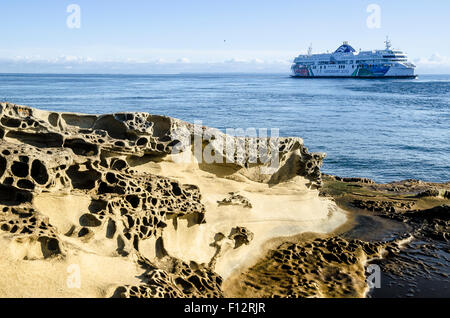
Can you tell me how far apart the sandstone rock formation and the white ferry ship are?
92447 mm

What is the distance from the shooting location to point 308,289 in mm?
8766

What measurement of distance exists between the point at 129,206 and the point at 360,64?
324ft

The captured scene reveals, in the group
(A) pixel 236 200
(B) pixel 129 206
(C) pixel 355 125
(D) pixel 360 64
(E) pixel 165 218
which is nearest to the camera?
(B) pixel 129 206

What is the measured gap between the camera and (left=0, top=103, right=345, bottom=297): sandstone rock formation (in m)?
7.04

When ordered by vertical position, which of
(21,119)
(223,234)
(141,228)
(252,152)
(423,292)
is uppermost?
A: (21,119)

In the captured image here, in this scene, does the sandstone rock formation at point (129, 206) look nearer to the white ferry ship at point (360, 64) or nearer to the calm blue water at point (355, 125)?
the calm blue water at point (355, 125)

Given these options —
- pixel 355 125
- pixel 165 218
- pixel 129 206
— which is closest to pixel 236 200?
pixel 165 218

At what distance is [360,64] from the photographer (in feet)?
325

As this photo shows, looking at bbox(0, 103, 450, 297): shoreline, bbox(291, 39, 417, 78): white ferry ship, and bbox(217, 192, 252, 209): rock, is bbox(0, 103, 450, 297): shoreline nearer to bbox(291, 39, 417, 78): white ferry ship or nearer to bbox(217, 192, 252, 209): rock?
bbox(217, 192, 252, 209): rock

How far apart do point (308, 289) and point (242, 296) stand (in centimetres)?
137

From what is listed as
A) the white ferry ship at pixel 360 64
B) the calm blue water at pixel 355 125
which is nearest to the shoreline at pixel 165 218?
the calm blue water at pixel 355 125

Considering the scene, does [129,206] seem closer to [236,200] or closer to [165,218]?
[165,218]
